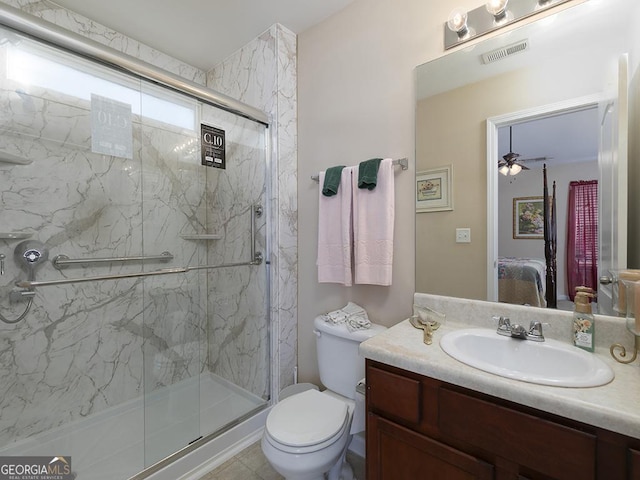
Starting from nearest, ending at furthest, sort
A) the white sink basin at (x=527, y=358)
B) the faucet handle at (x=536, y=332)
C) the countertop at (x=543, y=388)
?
1. the countertop at (x=543, y=388)
2. the white sink basin at (x=527, y=358)
3. the faucet handle at (x=536, y=332)

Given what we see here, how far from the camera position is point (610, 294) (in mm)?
1025

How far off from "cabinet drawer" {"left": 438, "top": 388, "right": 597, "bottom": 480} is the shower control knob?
214cm

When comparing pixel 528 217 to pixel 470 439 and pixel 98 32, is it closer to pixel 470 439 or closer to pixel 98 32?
pixel 470 439

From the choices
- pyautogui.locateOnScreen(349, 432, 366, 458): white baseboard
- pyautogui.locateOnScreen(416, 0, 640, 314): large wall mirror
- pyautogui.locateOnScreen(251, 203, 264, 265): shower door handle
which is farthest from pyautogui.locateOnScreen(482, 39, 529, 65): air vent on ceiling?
pyautogui.locateOnScreen(349, 432, 366, 458): white baseboard

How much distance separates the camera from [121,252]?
1.93 m

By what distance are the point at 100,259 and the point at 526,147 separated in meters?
2.42

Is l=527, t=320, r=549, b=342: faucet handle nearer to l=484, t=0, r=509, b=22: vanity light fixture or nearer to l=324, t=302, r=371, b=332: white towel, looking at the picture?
l=324, t=302, r=371, b=332: white towel

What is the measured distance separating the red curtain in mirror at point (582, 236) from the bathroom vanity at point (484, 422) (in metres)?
0.17

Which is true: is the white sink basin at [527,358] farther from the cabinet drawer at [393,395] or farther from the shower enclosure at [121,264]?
the shower enclosure at [121,264]

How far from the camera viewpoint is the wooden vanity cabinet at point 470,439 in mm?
667

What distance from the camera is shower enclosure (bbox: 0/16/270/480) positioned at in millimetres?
1563

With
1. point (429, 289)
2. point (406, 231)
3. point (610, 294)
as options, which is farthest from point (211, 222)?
point (610, 294)

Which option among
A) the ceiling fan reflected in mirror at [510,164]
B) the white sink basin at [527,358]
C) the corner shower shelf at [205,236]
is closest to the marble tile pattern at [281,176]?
the corner shower shelf at [205,236]

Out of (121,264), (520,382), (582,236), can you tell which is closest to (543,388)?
(520,382)
